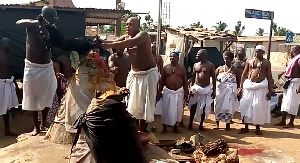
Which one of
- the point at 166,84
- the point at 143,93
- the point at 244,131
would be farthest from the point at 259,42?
the point at 143,93

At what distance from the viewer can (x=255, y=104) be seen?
7852mm

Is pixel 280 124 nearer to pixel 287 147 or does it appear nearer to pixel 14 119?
pixel 287 147

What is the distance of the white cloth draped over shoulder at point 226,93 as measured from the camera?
807 centimetres

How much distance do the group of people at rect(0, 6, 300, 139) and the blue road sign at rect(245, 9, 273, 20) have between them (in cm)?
239

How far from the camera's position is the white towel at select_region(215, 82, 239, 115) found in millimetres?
8070

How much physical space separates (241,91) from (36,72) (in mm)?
4037

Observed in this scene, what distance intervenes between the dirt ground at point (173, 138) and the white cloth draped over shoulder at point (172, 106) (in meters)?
0.26

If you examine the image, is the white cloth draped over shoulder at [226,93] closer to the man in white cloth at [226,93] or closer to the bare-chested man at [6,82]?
the man in white cloth at [226,93]

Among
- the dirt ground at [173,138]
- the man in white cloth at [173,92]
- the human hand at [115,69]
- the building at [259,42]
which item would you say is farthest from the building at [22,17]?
the building at [259,42]

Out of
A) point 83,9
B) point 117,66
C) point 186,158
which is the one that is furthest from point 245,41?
point 186,158

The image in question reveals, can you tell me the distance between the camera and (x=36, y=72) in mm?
6180

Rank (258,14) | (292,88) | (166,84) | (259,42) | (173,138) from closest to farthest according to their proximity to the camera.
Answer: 1. (173,138)
2. (166,84)
3. (292,88)
4. (258,14)
5. (259,42)

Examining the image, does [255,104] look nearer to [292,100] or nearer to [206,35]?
[292,100]

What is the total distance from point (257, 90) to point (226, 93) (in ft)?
2.04
